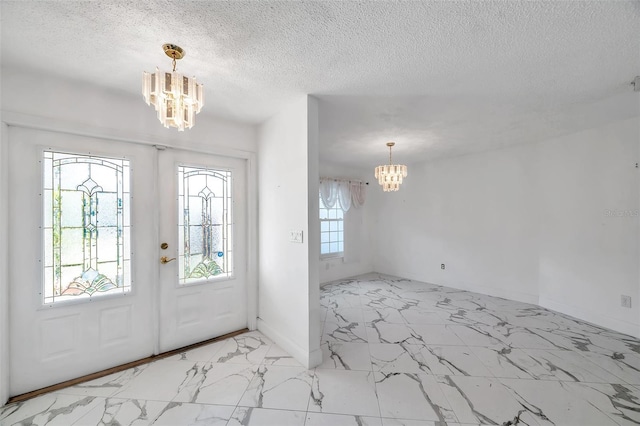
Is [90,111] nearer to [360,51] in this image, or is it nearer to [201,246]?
[201,246]

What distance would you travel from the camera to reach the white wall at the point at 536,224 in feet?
9.91

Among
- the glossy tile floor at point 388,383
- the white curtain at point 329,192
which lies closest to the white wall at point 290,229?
the glossy tile floor at point 388,383

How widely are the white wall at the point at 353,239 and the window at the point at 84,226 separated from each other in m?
3.52

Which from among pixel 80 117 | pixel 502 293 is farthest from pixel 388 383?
pixel 80 117

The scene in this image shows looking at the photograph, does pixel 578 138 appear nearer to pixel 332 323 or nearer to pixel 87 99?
pixel 332 323

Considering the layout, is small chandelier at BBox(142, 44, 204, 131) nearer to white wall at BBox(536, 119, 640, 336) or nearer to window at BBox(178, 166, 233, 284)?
window at BBox(178, 166, 233, 284)

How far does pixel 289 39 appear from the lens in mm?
1600

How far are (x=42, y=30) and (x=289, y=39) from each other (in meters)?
1.49

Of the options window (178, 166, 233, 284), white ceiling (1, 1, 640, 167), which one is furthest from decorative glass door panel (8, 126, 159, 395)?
white ceiling (1, 1, 640, 167)

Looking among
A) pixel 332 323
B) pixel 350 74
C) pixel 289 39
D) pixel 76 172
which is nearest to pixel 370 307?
pixel 332 323

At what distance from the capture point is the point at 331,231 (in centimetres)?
550

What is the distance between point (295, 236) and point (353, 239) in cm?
346

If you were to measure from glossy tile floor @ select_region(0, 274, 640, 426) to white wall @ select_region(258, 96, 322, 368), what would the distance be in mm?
253

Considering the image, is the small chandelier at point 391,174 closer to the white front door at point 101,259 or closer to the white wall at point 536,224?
the white wall at point 536,224
